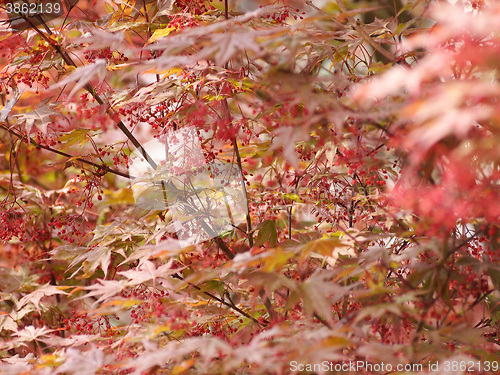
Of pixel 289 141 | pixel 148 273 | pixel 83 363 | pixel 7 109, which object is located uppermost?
pixel 7 109

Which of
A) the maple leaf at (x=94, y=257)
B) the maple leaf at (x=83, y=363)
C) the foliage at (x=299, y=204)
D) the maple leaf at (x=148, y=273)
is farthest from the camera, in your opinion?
the maple leaf at (x=94, y=257)

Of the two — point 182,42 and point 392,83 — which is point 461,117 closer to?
point 392,83

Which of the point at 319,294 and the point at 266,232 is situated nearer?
the point at 319,294

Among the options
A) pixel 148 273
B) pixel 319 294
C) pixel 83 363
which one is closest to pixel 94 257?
pixel 148 273

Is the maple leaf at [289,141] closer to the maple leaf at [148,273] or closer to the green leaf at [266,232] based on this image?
the maple leaf at [148,273]

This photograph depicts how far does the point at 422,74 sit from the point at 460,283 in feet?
2.01

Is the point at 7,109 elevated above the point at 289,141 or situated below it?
above

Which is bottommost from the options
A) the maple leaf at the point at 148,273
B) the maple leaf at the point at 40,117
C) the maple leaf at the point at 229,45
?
the maple leaf at the point at 148,273

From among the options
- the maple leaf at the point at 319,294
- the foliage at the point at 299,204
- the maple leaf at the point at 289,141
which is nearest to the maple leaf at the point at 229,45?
the foliage at the point at 299,204

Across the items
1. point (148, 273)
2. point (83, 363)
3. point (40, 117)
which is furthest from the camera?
point (40, 117)

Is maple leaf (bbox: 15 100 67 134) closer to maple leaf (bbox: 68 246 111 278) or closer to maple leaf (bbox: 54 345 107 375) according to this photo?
maple leaf (bbox: 68 246 111 278)

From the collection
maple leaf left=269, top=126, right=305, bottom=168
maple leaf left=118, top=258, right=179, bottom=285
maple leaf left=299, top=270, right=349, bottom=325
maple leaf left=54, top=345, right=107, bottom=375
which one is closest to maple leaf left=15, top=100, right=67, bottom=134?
maple leaf left=118, top=258, right=179, bottom=285

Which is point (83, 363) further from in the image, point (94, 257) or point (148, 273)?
point (94, 257)

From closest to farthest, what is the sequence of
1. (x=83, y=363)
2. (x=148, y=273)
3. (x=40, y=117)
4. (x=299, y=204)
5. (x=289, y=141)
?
(x=289, y=141)
(x=83, y=363)
(x=148, y=273)
(x=299, y=204)
(x=40, y=117)
